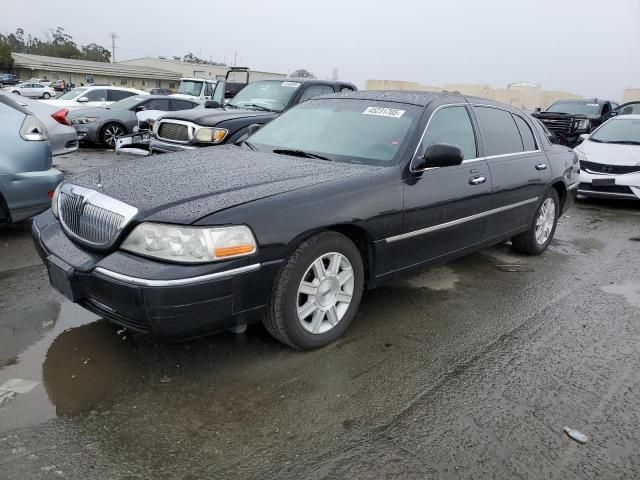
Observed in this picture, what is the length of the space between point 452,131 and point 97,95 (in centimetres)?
1553

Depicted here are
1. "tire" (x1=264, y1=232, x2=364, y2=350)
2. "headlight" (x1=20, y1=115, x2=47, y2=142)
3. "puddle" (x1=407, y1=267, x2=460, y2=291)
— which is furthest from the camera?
"headlight" (x1=20, y1=115, x2=47, y2=142)

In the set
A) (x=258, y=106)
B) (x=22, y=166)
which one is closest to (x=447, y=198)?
(x=22, y=166)

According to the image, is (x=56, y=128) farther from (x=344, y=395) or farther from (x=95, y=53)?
(x=95, y=53)

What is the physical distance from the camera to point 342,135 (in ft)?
13.5

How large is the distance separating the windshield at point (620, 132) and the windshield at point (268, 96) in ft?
17.8

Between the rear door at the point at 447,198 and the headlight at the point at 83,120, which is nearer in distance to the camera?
the rear door at the point at 447,198

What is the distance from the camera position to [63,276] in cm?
296

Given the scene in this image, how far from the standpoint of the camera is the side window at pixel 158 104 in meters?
14.4

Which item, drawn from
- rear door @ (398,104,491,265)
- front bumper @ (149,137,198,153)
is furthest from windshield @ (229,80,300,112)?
rear door @ (398,104,491,265)

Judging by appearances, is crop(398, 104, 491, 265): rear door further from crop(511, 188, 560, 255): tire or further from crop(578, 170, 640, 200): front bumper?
crop(578, 170, 640, 200): front bumper

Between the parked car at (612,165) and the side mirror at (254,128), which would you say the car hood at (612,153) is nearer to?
the parked car at (612,165)

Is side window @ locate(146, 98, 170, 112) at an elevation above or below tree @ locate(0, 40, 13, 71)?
above

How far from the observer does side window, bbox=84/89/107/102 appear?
1689 centimetres

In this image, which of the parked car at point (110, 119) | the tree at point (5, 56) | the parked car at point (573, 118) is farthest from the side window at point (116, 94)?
the tree at point (5, 56)
